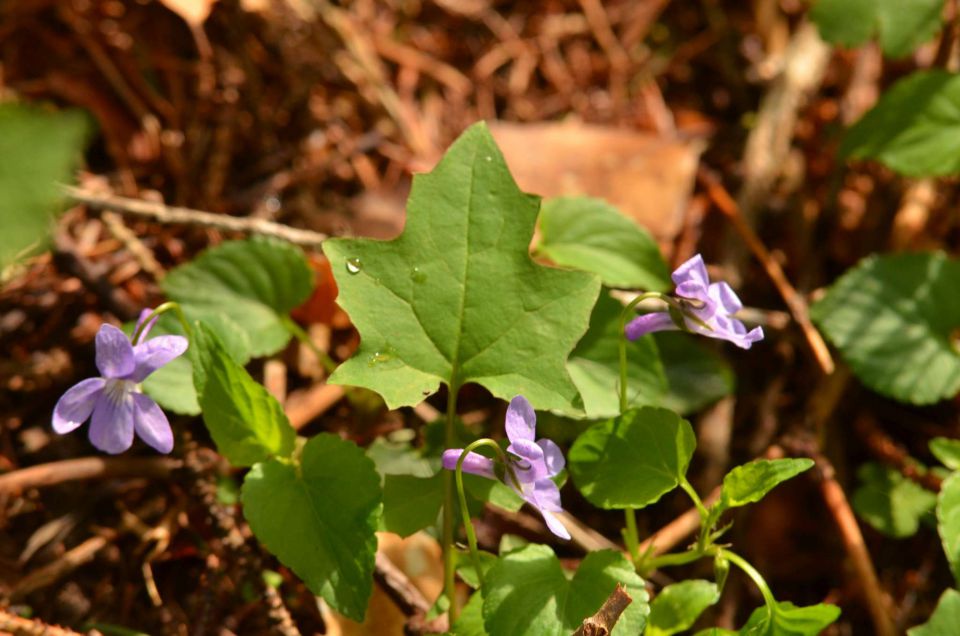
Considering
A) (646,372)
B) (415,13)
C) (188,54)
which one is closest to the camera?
(646,372)

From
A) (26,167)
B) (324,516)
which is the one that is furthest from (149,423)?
(26,167)

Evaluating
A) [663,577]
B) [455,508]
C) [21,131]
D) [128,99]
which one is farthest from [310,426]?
[21,131]

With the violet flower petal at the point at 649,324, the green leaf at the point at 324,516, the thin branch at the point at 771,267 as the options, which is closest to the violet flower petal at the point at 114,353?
the green leaf at the point at 324,516

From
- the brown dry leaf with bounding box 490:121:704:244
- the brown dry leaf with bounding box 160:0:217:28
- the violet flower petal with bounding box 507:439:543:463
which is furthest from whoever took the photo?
the brown dry leaf with bounding box 490:121:704:244

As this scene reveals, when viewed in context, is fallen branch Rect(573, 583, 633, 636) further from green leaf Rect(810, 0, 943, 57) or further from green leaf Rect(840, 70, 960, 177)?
green leaf Rect(810, 0, 943, 57)

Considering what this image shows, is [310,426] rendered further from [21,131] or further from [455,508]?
[21,131]

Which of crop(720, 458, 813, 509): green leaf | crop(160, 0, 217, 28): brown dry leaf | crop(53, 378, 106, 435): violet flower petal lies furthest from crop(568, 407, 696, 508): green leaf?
crop(160, 0, 217, 28): brown dry leaf
